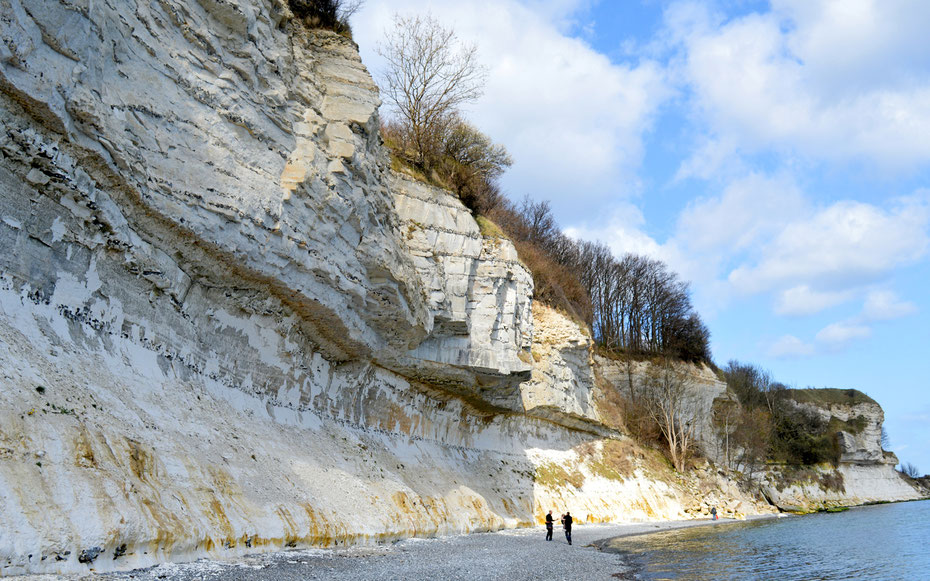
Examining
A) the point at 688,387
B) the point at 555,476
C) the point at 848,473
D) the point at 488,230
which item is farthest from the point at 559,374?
the point at 848,473

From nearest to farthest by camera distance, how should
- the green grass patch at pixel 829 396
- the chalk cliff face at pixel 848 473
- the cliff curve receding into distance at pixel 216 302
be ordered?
the cliff curve receding into distance at pixel 216 302 → the chalk cliff face at pixel 848 473 → the green grass patch at pixel 829 396

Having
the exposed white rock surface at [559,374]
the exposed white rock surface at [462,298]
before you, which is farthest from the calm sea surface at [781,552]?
the exposed white rock surface at [559,374]

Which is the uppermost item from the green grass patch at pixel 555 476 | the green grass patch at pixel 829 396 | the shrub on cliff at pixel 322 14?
the shrub on cliff at pixel 322 14

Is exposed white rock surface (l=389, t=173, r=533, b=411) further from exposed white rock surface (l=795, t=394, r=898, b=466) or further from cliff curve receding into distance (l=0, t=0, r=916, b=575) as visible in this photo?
exposed white rock surface (l=795, t=394, r=898, b=466)

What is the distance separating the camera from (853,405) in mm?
60906

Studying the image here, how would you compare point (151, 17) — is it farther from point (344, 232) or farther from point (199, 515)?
point (199, 515)

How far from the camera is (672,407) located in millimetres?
39750

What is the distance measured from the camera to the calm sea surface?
574 inches

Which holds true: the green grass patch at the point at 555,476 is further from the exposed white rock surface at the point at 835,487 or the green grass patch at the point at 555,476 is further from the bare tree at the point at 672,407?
the exposed white rock surface at the point at 835,487

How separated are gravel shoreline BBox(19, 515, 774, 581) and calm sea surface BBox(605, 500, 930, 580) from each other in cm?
134

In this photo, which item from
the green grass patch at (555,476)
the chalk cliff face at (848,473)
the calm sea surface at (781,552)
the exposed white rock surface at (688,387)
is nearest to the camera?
the calm sea surface at (781,552)

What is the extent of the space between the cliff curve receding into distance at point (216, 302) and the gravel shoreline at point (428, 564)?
19.4 inches

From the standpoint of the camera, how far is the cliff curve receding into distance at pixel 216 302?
8359 mm

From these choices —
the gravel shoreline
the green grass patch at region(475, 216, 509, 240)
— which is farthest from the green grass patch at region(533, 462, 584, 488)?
the green grass patch at region(475, 216, 509, 240)
